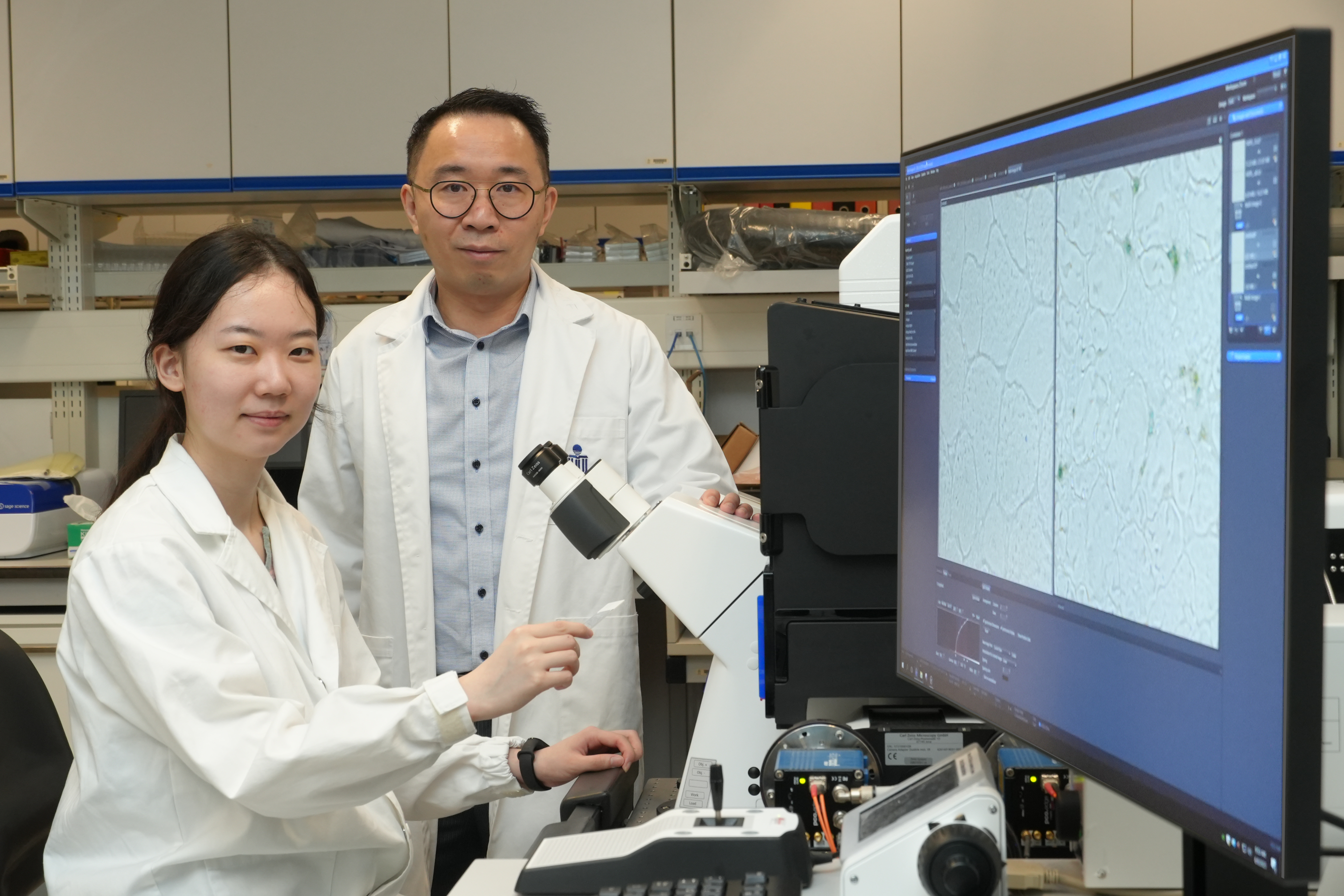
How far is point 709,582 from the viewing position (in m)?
1.04

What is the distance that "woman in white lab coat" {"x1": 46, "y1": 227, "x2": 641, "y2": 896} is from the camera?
0.92m

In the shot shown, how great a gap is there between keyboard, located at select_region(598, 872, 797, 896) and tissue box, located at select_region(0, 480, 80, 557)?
2.42m

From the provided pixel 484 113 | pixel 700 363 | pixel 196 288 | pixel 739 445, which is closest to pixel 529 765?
pixel 196 288

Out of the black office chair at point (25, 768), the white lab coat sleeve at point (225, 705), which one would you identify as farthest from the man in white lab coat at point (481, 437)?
the white lab coat sleeve at point (225, 705)

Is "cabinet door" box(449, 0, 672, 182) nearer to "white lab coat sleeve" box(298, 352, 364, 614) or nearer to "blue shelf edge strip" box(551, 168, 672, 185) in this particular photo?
"blue shelf edge strip" box(551, 168, 672, 185)

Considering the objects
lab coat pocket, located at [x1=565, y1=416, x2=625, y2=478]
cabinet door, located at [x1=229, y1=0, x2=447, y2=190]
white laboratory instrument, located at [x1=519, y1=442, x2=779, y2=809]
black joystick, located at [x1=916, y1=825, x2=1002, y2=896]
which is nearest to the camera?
black joystick, located at [x1=916, y1=825, x2=1002, y2=896]

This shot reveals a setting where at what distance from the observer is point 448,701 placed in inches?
37.7

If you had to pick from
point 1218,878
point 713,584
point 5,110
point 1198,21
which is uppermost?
point 1198,21

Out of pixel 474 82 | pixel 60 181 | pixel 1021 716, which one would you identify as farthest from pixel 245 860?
pixel 60 181

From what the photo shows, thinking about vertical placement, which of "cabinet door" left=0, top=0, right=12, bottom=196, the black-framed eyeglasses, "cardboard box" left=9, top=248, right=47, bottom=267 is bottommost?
the black-framed eyeglasses

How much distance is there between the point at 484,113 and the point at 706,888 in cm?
129

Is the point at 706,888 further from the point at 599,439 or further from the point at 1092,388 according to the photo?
the point at 599,439

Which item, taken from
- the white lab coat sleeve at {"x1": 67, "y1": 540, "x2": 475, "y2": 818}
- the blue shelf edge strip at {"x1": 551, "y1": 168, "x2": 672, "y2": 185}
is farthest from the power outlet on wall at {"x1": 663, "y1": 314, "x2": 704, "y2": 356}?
the white lab coat sleeve at {"x1": 67, "y1": 540, "x2": 475, "y2": 818}

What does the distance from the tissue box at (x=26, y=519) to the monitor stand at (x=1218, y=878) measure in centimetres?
269
